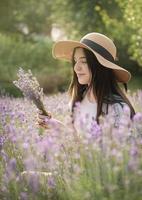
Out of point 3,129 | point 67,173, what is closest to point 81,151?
point 67,173

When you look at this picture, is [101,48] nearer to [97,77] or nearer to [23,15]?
[97,77]

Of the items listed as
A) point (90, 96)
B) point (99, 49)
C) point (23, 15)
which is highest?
point (23, 15)

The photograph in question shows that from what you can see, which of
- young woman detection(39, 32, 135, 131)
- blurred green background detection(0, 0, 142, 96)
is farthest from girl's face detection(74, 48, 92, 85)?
blurred green background detection(0, 0, 142, 96)

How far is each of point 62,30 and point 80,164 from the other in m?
17.0

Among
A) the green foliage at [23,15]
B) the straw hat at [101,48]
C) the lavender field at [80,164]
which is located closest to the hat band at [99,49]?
the straw hat at [101,48]

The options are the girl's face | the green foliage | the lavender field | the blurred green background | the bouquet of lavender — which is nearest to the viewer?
the lavender field

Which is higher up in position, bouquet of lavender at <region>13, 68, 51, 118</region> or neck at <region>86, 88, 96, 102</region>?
bouquet of lavender at <region>13, 68, 51, 118</region>

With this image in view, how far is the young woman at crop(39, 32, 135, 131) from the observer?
3666 mm

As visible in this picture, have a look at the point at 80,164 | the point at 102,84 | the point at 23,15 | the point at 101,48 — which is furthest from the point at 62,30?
the point at 80,164

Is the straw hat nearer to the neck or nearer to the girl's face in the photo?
the girl's face

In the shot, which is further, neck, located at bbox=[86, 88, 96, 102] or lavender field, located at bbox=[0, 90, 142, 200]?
neck, located at bbox=[86, 88, 96, 102]

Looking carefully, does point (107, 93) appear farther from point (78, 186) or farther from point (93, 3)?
point (93, 3)

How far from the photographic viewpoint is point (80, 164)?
9.98 feet

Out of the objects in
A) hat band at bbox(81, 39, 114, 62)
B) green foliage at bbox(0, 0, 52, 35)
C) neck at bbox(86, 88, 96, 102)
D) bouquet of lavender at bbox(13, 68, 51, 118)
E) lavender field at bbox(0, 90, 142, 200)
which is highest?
green foliage at bbox(0, 0, 52, 35)
